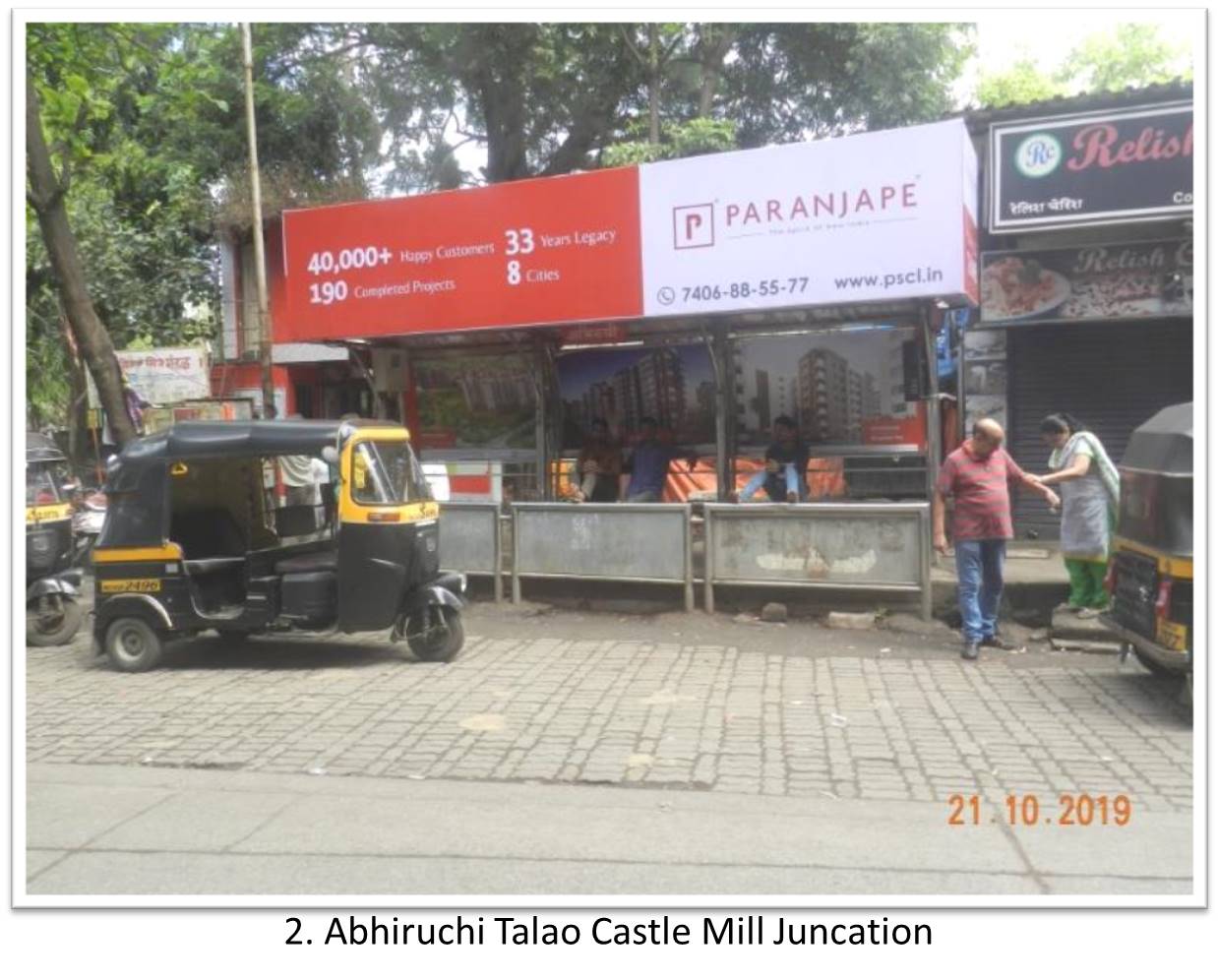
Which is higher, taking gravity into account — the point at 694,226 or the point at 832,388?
the point at 694,226

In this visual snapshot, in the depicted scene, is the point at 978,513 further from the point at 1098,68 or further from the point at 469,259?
the point at 1098,68

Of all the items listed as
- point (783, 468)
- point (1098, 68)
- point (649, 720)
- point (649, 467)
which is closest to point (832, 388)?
point (783, 468)

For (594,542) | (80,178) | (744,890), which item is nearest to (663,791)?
(744,890)

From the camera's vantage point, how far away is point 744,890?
3.91 meters

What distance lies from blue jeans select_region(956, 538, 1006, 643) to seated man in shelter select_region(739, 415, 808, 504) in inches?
102

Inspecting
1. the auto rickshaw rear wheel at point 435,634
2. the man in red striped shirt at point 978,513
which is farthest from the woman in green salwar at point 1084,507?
the auto rickshaw rear wheel at point 435,634

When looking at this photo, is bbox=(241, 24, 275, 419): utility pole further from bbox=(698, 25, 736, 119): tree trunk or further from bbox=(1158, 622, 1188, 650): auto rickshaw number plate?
bbox=(1158, 622, 1188, 650): auto rickshaw number plate

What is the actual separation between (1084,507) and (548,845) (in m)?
5.51

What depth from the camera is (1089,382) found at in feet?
38.0

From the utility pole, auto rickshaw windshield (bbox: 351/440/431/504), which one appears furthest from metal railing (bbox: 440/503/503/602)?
the utility pole

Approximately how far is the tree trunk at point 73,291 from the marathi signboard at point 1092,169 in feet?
33.2

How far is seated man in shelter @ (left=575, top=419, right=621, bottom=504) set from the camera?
1134 cm

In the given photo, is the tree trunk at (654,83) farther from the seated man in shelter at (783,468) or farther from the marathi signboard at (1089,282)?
the seated man in shelter at (783,468)
